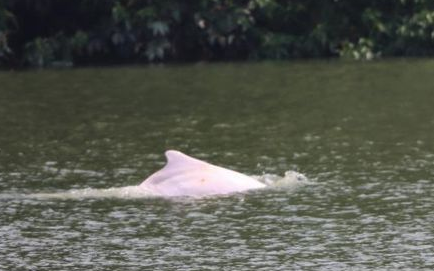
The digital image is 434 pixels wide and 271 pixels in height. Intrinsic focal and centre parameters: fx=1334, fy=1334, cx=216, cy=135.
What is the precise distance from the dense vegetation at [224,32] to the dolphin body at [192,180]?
69.5ft

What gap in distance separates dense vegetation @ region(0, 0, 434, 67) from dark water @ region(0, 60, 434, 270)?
494 cm

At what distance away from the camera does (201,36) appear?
4231cm

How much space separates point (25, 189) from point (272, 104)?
33.5 feet

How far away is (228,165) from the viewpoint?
69.3ft

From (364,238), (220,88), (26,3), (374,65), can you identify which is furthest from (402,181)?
(26,3)

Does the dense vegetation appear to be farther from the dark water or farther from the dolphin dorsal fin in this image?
the dolphin dorsal fin

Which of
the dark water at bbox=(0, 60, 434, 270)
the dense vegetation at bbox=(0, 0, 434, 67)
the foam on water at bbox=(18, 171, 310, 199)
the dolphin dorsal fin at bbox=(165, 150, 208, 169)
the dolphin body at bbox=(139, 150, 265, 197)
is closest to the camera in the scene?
the dark water at bbox=(0, 60, 434, 270)

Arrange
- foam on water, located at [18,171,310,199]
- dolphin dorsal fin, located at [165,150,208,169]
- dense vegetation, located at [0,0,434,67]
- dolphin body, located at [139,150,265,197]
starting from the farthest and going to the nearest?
dense vegetation, located at [0,0,434,67]
dolphin dorsal fin, located at [165,150,208,169]
dolphin body, located at [139,150,265,197]
foam on water, located at [18,171,310,199]

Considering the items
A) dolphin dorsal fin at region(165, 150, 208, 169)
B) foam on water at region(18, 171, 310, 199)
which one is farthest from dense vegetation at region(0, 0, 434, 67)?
dolphin dorsal fin at region(165, 150, 208, 169)

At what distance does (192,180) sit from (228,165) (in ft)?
6.96

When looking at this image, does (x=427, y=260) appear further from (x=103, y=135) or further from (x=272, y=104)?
(x=272, y=104)

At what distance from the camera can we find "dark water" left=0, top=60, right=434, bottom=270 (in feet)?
49.2

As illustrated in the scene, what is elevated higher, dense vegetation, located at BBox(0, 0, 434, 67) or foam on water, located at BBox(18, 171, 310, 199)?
dense vegetation, located at BBox(0, 0, 434, 67)

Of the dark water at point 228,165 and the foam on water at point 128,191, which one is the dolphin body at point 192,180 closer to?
the foam on water at point 128,191
